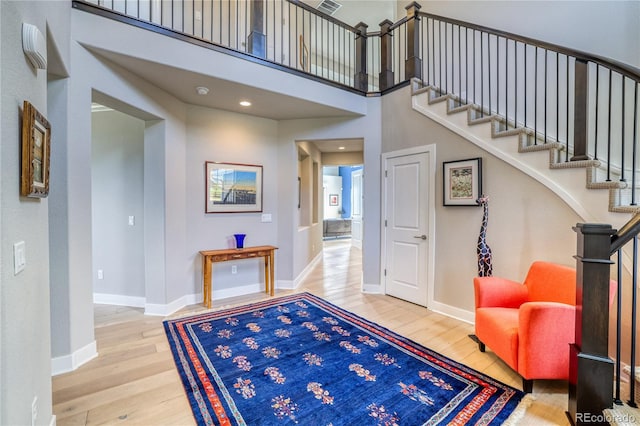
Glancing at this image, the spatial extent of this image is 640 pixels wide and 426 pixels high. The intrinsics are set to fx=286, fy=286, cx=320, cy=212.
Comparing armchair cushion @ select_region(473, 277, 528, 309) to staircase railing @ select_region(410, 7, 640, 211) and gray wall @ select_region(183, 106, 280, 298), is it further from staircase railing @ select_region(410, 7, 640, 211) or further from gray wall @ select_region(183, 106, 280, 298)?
gray wall @ select_region(183, 106, 280, 298)

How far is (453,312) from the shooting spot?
3.33 metres

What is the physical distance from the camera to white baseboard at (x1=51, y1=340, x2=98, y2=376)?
2.23 m

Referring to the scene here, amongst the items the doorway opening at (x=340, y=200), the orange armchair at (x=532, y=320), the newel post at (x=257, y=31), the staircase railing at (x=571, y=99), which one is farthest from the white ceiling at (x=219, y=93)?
the doorway opening at (x=340, y=200)

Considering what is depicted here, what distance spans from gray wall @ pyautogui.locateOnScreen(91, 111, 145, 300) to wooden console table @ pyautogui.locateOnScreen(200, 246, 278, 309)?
2.74ft

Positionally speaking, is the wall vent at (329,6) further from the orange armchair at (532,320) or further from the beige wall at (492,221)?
the orange armchair at (532,320)

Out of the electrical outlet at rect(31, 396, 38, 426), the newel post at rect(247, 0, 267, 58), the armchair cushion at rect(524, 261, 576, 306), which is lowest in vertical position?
the electrical outlet at rect(31, 396, 38, 426)

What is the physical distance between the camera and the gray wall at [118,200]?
143 inches

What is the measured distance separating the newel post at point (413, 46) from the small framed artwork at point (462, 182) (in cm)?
142

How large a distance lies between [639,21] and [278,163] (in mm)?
4234

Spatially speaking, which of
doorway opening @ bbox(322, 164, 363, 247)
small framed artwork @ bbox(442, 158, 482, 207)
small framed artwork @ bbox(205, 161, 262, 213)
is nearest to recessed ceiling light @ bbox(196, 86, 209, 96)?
small framed artwork @ bbox(205, 161, 262, 213)

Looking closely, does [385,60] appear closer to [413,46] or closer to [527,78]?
[413,46]

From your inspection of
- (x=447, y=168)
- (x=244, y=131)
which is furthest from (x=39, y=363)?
(x=447, y=168)

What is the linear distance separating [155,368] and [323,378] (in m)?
1.36

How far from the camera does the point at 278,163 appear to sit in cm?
450
